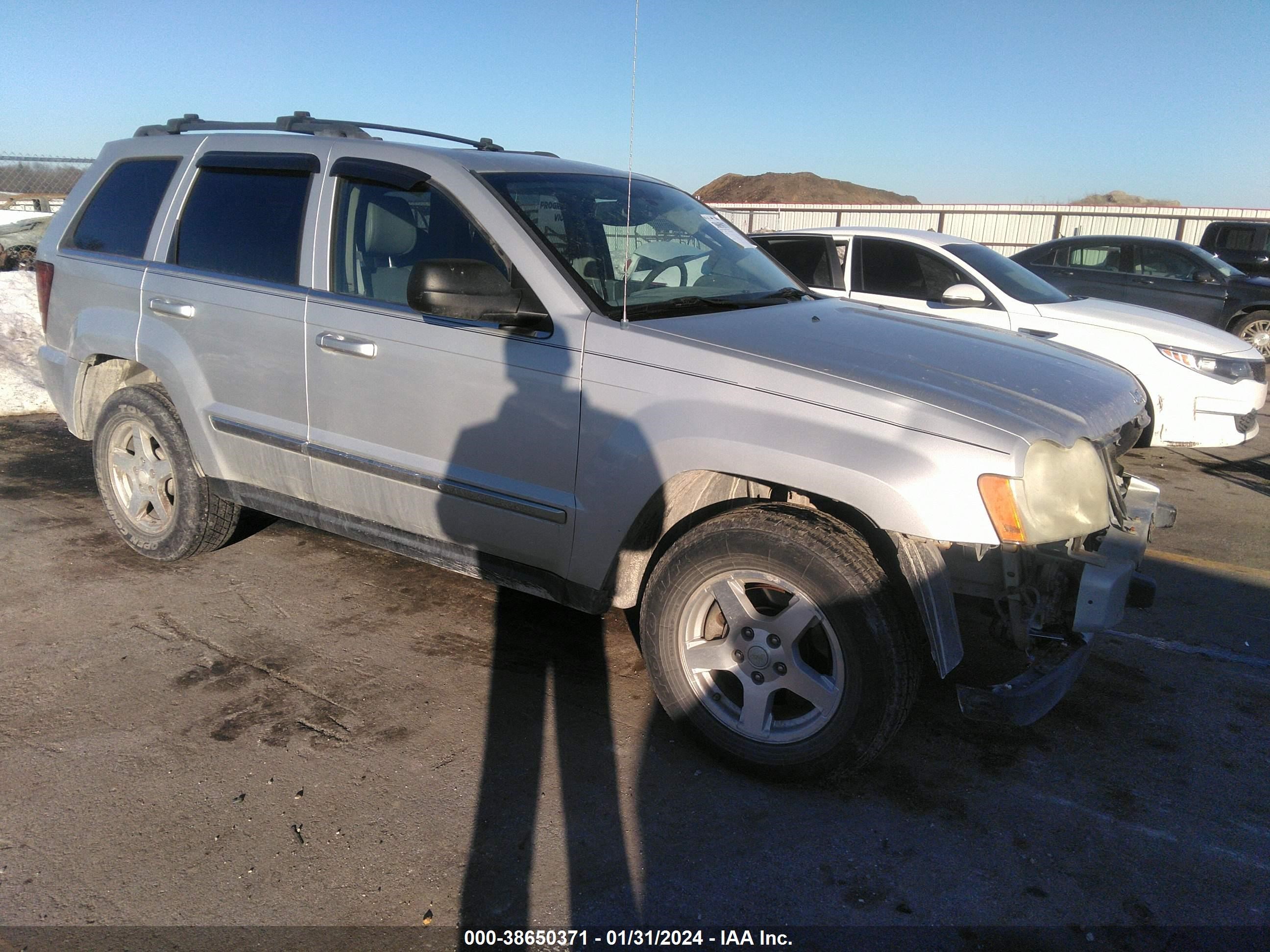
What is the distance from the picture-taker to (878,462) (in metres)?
2.67

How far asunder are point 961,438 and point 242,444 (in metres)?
3.06

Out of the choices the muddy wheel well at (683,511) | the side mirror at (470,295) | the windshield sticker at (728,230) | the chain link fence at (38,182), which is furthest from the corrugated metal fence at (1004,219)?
the muddy wheel well at (683,511)

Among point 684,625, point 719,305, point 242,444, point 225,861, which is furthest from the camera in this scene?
point 242,444

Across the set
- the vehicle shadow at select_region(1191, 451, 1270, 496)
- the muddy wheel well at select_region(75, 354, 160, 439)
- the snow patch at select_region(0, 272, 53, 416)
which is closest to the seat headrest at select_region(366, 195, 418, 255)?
the muddy wheel well at select_region(75, 354, 160, 439)

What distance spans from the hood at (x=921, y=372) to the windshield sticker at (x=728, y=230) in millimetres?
667

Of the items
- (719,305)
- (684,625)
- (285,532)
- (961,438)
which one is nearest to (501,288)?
(719,305)

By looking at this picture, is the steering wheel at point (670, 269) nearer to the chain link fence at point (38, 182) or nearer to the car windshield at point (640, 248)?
the car windshield at point (640, 248)

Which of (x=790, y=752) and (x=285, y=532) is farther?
(x=285, y=532)

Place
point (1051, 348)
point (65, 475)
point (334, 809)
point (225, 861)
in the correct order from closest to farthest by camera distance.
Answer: point (225, 861)
point (334, 809)
point (1051, 348)
point (65, 475)

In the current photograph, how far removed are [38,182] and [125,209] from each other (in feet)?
46.9

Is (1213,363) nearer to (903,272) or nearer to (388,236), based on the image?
(903,272)

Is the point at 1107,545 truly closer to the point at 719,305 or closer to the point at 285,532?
the point at 719,305

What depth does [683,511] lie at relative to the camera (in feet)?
10.5

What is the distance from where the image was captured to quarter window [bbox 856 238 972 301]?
25.2ft
